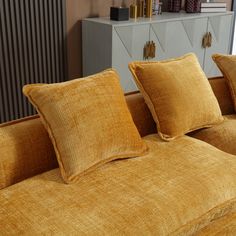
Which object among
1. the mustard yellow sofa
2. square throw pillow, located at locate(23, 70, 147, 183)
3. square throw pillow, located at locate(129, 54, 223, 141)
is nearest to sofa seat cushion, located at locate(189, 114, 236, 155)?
square throw pillow, located at locate(129, 54, 223, 141)

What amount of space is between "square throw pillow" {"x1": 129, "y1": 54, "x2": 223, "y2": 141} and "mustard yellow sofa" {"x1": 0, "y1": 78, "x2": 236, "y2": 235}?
12 cm

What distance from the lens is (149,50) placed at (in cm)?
333

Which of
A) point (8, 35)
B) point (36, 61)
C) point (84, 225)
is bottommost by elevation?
point (84, 225)

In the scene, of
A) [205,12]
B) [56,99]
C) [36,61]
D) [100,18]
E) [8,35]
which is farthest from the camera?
[205,12]

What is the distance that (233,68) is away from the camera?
238cm

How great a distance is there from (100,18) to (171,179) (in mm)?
2078

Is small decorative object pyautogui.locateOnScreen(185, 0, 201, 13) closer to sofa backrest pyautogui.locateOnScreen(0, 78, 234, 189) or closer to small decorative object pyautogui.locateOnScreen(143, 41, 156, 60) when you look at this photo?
small decorative object pyautogui.locateOnScreen(143, 41, 156, 60)

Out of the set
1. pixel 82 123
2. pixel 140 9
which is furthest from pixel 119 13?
pixel 82 123

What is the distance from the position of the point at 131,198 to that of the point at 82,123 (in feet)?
1.22

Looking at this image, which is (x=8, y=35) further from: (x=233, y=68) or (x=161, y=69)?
(x=233, y=68)

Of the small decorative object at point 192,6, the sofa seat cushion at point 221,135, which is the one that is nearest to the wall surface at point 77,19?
the small decorative object at point 192,6

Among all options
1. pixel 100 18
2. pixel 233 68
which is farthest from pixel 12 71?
pixel 233 68

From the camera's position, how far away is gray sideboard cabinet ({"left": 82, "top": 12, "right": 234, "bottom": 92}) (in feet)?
10.2

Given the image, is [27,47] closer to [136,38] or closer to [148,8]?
[136,38]
